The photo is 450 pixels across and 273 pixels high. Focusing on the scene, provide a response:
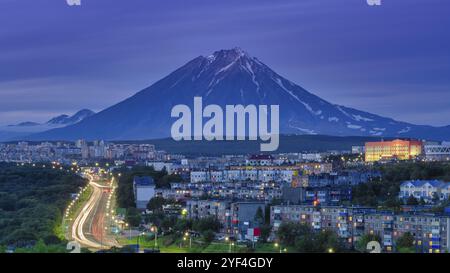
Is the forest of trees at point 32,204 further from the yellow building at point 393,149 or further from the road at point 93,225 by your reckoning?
the yellow building at point 393,149

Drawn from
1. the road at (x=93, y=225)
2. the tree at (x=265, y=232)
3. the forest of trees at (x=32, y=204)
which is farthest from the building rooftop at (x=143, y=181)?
the tree at (x=265, y=232)

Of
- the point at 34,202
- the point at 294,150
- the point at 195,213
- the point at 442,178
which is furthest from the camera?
the point at 294,150

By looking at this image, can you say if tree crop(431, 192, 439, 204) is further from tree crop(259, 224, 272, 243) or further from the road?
the road

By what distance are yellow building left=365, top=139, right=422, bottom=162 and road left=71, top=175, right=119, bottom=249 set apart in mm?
10068

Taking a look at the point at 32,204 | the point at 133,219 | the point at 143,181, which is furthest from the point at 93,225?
the point at 143,181

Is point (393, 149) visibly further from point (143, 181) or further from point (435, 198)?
point (435, 198)

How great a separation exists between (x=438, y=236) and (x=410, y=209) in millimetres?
1872

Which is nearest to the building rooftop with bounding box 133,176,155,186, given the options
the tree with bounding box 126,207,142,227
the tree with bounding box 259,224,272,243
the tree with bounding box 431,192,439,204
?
the tree with bounding box 126,207,142,227

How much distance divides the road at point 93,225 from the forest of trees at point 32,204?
0.85 ft

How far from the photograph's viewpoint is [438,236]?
9398 mm

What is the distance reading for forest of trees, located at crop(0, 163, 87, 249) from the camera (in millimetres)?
10484
